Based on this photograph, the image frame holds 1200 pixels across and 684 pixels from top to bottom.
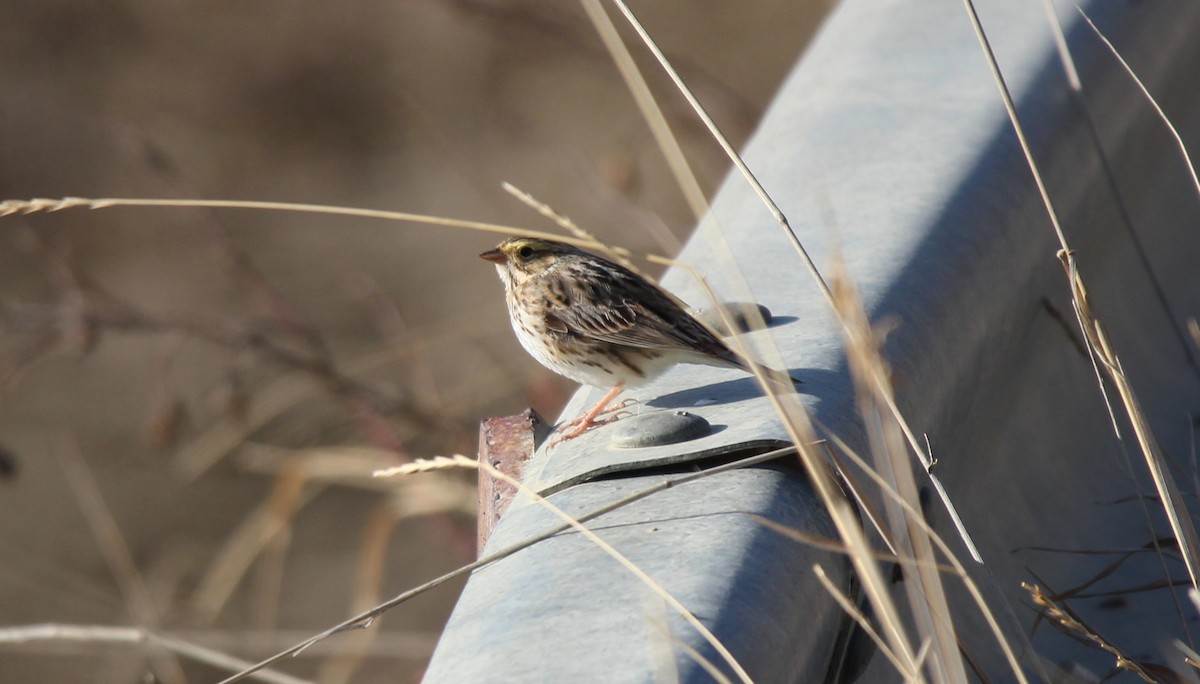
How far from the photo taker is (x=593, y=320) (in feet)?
12.1

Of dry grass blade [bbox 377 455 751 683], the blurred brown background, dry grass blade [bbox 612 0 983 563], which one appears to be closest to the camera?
dry grass blade [bbox 377 455 751 683]

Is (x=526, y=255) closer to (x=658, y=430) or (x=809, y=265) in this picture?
(x=658, y=430)

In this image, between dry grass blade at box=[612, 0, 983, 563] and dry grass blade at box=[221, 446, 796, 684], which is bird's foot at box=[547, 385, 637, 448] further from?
dry grass blade at box=[612, 0, 983, 563]

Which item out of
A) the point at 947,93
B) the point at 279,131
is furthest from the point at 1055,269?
the point at 279,131

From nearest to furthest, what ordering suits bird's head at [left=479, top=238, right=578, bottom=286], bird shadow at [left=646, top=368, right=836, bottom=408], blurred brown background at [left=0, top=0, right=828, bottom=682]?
bird shadow at [left=646, top=368, right=836, bottom=408]
bird's head at [left=479, top=238, right=578, bottom=286]
blurred brown background at [left=0, top=0, right=828, bottom=682]

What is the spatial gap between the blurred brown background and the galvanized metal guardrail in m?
1.99

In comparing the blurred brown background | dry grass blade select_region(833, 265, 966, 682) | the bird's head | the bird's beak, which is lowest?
the blurred brown background

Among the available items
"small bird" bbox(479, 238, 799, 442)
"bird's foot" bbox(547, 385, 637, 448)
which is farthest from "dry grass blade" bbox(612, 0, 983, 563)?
"small bird" bbox(479, 238, 799, 442)

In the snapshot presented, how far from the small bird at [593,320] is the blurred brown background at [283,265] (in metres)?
0.71

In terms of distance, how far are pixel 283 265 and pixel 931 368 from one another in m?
9.10

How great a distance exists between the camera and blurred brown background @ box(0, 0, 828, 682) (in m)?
5.89

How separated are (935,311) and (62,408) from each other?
29.7 feet

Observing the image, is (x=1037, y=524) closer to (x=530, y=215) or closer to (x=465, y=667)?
(x=465, y=667)

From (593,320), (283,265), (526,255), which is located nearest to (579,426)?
(593,320)
